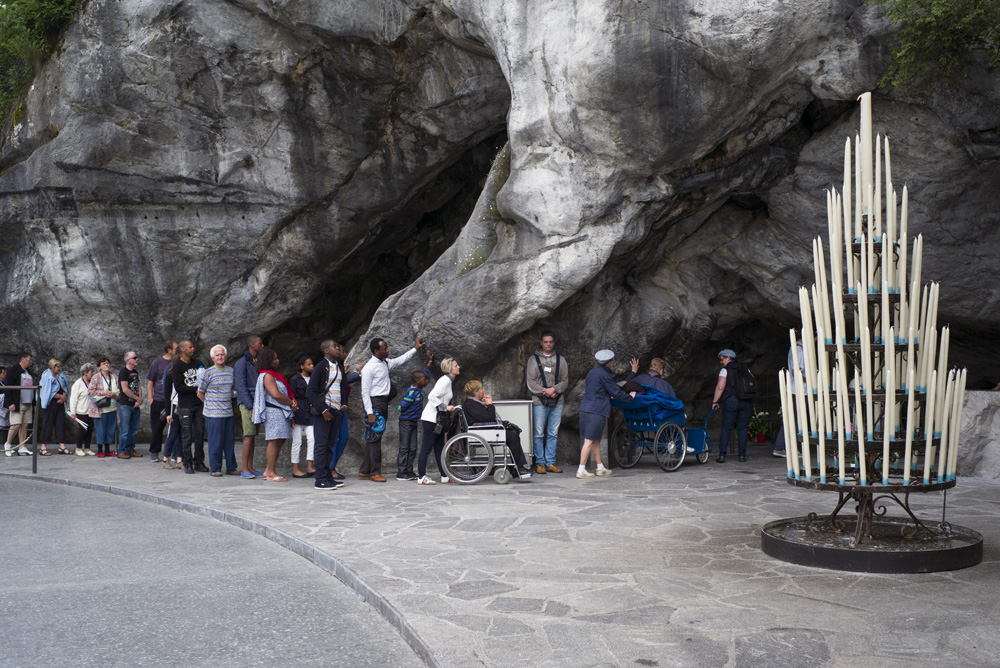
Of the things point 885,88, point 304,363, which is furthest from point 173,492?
point 885,88

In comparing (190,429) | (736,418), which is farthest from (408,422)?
(736,418)

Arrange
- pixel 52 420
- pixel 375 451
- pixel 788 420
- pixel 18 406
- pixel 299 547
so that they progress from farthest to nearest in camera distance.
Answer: pixel 52 420, pixel 18 406, pixel 375 451, pixel 299 547, pixel 788 420

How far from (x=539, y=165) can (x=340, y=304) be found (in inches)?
328

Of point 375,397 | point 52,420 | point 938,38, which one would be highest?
point 938,38

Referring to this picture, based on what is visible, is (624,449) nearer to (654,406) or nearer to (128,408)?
(654,406)

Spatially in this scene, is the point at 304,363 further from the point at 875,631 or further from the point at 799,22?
the point at 875,631

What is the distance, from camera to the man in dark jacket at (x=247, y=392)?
11.9m

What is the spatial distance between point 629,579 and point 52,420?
13.4 metres

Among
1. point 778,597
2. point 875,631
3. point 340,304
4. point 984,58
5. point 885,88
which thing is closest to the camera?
point 875,631

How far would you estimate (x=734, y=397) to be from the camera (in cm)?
1382

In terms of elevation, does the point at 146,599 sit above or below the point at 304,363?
below

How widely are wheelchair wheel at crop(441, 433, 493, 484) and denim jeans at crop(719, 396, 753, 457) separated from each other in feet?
14.7

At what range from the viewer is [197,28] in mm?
15656

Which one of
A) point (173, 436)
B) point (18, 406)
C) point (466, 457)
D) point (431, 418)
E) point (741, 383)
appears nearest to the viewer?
point (431, 418)
